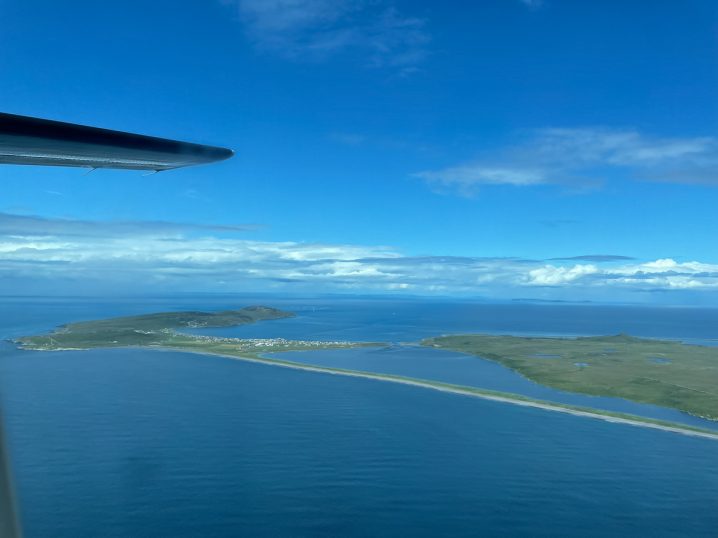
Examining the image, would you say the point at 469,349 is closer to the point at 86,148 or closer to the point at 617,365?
the point at 617,365

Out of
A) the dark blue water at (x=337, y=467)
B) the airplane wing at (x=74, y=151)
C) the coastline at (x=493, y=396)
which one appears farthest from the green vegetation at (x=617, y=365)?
the airplane wing at (x=74, y=151)

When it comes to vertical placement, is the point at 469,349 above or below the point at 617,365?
above

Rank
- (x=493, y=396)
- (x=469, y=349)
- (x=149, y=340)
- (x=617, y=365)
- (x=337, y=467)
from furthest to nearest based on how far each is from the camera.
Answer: (x=149, y=340)
(x=469, y=349)
(x=617, y=365)
(x=493, y=396)
(x=337, y=467)

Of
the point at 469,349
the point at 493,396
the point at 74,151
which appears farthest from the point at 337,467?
the point at 469,349

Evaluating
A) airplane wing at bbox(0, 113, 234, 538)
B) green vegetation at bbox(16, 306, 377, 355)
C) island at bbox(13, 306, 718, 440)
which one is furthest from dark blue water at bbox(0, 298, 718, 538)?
green vegetation at bbox(16, 306, 377, 355)

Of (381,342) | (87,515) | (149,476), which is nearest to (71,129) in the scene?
(87,515)

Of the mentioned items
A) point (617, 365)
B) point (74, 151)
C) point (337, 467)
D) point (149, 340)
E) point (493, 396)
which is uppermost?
point (74, 151)

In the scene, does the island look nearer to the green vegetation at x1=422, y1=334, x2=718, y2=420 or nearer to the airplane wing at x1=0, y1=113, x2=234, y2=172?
the green vegetation at x1=422, y1=334, x2=718, y2=420
